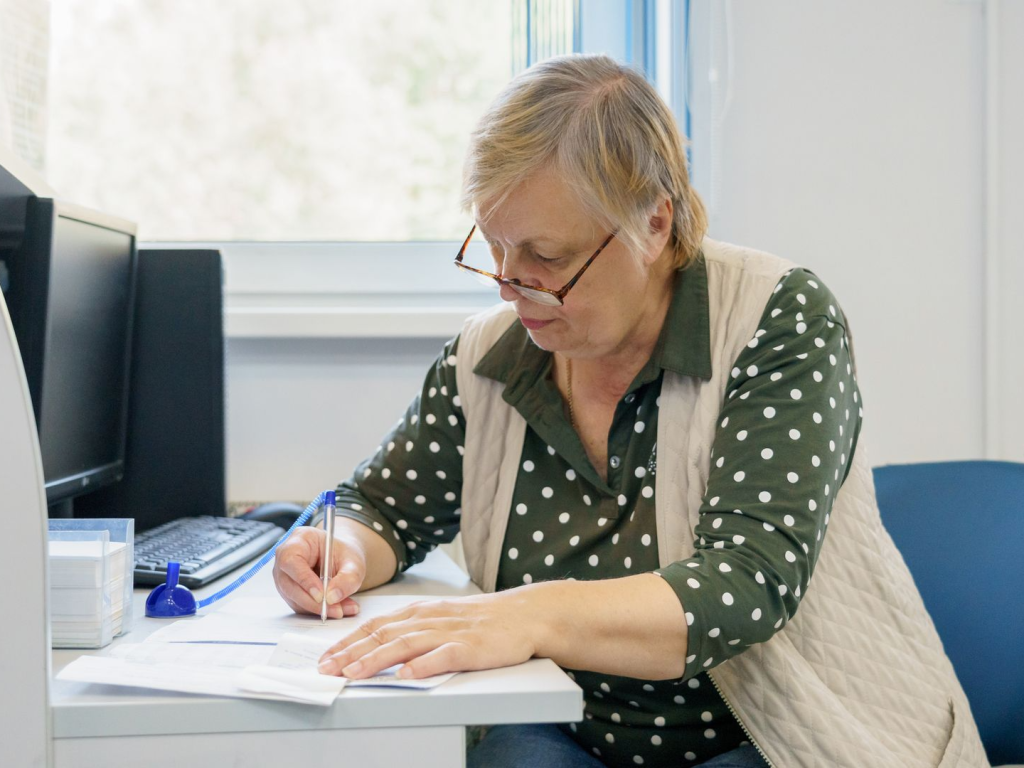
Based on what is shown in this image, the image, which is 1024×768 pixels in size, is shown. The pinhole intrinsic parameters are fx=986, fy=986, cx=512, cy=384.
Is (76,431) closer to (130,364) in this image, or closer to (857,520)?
(130,364)

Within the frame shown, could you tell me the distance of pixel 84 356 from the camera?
1344mm

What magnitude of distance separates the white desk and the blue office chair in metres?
0.75

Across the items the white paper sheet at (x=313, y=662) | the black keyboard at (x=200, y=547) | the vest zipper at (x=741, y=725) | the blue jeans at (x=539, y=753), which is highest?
the white paper sheet at (x=313, y=662)

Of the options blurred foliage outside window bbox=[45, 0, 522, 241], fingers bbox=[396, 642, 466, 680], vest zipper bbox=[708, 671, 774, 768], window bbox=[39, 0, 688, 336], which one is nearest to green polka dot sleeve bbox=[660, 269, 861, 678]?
vest zipper bbox=[708, 671, 774, 768]

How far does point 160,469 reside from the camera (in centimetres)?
154

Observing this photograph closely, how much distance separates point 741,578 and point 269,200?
1.34 metres

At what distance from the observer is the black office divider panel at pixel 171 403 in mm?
1541

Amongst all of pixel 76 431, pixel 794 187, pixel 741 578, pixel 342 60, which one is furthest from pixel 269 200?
pixel 741 578

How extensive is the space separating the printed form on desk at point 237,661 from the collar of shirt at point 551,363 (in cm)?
33

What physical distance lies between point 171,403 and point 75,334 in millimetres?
257

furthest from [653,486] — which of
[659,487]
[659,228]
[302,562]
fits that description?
[302,562]

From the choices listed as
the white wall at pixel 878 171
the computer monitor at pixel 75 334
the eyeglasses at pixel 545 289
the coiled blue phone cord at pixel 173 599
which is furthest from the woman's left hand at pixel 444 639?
the white wall at pixel 878 171

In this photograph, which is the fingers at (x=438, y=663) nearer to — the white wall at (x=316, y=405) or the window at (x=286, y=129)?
the white wall at (x=316, y=405)

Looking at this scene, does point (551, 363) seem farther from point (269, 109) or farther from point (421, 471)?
point (269, 109)
